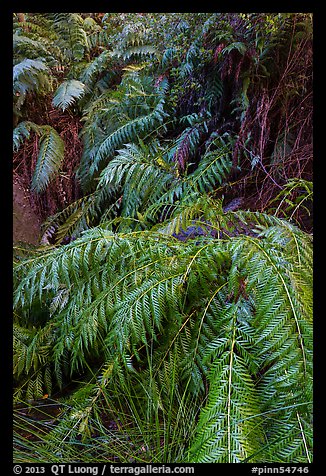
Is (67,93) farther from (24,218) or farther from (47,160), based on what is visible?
(24,218)

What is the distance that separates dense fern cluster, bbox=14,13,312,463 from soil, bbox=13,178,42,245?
179mm

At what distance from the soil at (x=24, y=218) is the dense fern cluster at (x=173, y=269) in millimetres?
179

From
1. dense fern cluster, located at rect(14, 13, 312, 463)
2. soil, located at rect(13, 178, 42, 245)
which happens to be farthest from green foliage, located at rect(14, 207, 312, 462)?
soil, located at rect(13, 178, 42, 245)

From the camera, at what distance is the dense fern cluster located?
0.92 m

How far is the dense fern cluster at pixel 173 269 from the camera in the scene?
36.3 inches

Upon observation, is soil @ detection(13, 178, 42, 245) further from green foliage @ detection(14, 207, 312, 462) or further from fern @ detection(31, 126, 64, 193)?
green foliage @ detection(14, 207, 312, 462)

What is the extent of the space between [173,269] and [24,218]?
1.76m

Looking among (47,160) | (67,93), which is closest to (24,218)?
(47,160)

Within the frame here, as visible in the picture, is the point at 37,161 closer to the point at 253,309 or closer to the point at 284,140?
the point at 284,140
